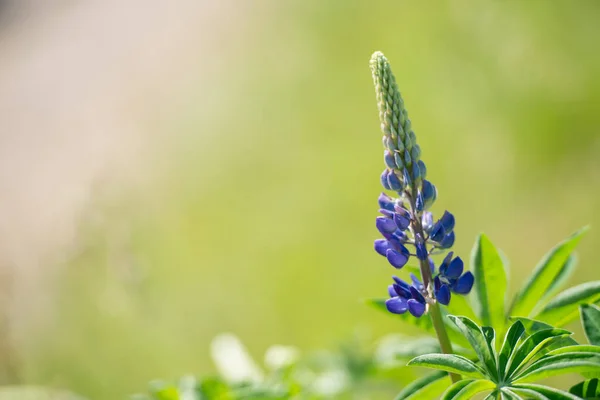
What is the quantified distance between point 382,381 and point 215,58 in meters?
2.46

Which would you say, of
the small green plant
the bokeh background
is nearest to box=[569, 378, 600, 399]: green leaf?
the small green plant

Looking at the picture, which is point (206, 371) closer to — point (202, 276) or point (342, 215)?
point (202, 276)

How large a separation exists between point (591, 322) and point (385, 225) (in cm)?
33

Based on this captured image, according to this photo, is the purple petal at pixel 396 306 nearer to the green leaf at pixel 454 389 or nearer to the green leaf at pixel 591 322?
the green leaf at pixel 454 389

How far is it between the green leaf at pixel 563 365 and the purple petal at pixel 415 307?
0.14 m

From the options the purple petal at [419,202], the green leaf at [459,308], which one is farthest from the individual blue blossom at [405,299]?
the green leaf at [459,308]

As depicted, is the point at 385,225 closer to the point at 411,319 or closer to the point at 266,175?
the point at 411,319

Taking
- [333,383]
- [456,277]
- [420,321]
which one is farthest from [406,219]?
[333,383]

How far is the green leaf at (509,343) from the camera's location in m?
0.89

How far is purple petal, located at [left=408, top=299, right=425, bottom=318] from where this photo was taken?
2.96ft

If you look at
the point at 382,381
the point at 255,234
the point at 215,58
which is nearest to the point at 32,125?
the point at 215,58

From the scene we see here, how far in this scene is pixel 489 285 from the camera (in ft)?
3.59

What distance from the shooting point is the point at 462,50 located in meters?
2.99

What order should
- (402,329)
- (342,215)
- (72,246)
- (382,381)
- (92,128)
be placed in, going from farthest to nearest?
(92,128) < (342,215) < (72,246) < (402,329) < (382,381)
